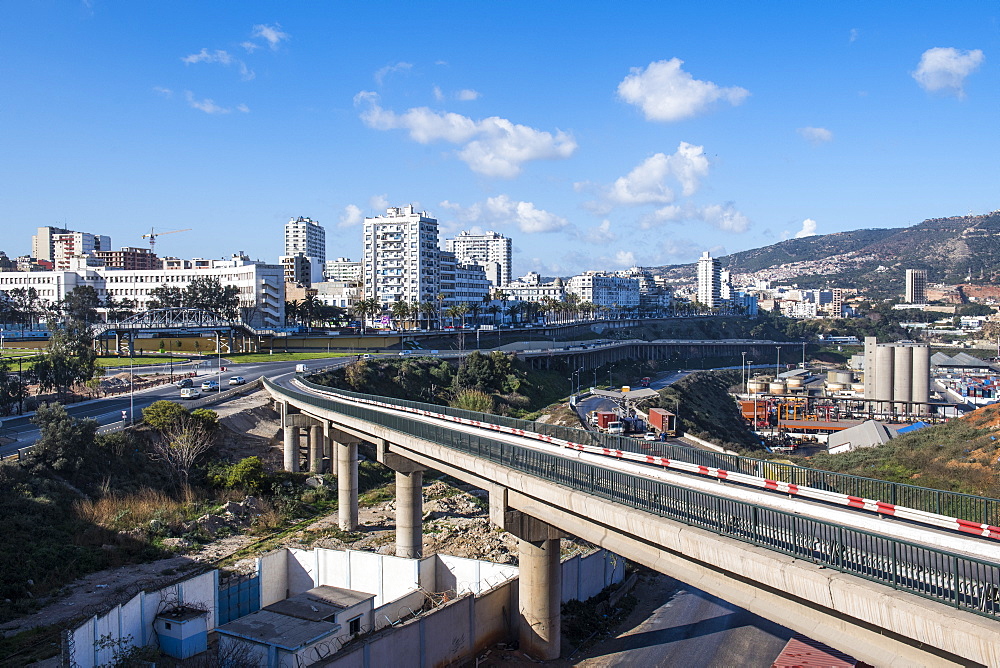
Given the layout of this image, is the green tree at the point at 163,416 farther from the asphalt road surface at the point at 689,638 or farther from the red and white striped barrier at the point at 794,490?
the asphalt road surface at the point at 689,638

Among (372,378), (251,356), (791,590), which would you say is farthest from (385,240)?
(791,590)

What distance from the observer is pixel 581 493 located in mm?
21828

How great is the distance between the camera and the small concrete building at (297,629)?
2400 centimetres

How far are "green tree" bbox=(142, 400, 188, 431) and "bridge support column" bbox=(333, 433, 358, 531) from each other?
14351mm

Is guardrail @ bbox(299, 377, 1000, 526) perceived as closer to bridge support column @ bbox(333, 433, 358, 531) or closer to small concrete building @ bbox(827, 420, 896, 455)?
bridge support column @ bbox(333, 433, 358, 531)

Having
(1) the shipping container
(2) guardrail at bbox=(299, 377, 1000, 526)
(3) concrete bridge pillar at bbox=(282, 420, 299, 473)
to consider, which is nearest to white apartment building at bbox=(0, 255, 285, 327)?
(1) the shipping container

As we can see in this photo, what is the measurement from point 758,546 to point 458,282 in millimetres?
155961

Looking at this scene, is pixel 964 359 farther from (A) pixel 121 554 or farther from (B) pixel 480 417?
(A) pixel 121 554

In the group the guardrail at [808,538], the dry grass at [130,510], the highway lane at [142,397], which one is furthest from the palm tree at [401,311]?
the guardrail at [808,538]

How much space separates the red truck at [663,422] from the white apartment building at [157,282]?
269 ft

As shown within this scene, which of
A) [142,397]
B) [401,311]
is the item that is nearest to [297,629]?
[142,397]

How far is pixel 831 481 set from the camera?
21.4 meters

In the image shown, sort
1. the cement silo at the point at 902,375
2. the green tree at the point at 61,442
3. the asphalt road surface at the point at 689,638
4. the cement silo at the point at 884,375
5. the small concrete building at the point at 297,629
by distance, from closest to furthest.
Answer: the small concrete building at the point at 297,629, the asphalt road surface at the point at 689,638, the green tree at the point at 61,442, the cement silo at the point at 902,375, the cement silo at the point at 884,375

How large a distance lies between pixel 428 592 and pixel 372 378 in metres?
49.6
